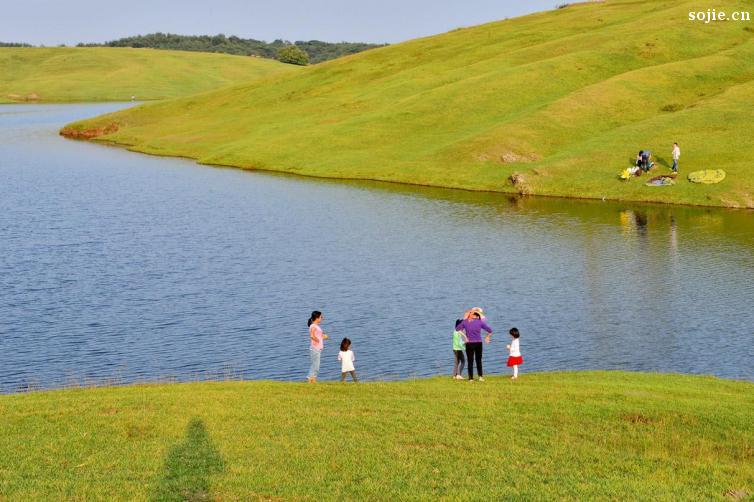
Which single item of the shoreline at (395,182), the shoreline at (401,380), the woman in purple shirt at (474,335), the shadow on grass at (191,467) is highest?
the shoreline at (395,182)

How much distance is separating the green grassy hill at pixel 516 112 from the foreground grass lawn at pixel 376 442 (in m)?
63.0

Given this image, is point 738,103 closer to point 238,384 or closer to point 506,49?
point 506,49

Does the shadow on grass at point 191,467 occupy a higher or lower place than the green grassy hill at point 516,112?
lower

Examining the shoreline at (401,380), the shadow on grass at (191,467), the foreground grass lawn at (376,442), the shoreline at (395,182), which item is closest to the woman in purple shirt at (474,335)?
the shoreline at (401,380)

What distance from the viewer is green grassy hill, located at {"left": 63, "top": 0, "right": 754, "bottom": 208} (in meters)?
101

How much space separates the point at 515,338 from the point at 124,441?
16.4 meters

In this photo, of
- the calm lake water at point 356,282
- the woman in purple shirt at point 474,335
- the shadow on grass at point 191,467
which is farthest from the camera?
the calm lake water at point 356,282

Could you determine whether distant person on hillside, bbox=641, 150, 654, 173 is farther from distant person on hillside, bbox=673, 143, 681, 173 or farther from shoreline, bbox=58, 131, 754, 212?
shoreline, bbox=58, 131, 754, 212

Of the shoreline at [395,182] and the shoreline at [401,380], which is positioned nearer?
the shoreline at [401,380]

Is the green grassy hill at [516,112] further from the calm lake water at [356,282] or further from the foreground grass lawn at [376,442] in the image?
the foreground grass lawn at [376,442]

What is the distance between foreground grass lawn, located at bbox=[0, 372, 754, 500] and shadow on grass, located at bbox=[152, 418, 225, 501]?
56 mm

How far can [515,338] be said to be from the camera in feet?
124

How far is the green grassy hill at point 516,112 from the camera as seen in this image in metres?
101

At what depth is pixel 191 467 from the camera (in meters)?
25.5
